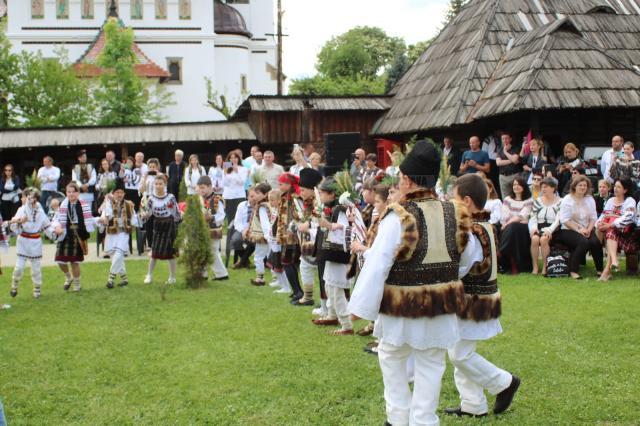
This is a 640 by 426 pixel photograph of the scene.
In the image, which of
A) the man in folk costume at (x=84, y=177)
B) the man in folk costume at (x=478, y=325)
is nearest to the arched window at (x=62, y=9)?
the man in folk costume at (x=84, y=177)

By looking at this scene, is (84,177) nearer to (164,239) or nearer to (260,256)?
(164,239)

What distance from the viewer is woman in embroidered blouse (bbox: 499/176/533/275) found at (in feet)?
38.8

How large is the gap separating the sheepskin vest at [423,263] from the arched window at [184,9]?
5379cm

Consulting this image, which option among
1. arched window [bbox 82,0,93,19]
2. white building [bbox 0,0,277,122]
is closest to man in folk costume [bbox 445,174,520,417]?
white building [bbox 0,0,277,122]

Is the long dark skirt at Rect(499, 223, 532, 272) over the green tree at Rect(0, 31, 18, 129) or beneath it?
beneath

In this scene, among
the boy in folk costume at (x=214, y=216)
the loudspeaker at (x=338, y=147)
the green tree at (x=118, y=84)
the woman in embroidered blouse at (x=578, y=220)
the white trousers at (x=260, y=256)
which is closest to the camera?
the woman in embroidered blouse at (x=578, y=220)

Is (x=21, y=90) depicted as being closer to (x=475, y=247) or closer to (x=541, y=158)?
(x=541, y=158)

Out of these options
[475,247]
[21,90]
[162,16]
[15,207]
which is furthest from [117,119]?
[475,247]

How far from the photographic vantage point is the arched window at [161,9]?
181 feet

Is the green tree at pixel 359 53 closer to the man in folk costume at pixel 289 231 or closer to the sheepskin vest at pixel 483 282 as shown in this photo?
the man in folk costume at pixel 289 231

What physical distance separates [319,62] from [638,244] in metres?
69.5

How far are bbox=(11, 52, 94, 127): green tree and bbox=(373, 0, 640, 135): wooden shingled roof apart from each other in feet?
78.3

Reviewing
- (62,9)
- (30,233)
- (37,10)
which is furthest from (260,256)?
(37,10)

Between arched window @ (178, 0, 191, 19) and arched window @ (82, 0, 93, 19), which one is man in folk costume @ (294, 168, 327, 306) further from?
arched window @ (82, 0, 93, 19)
